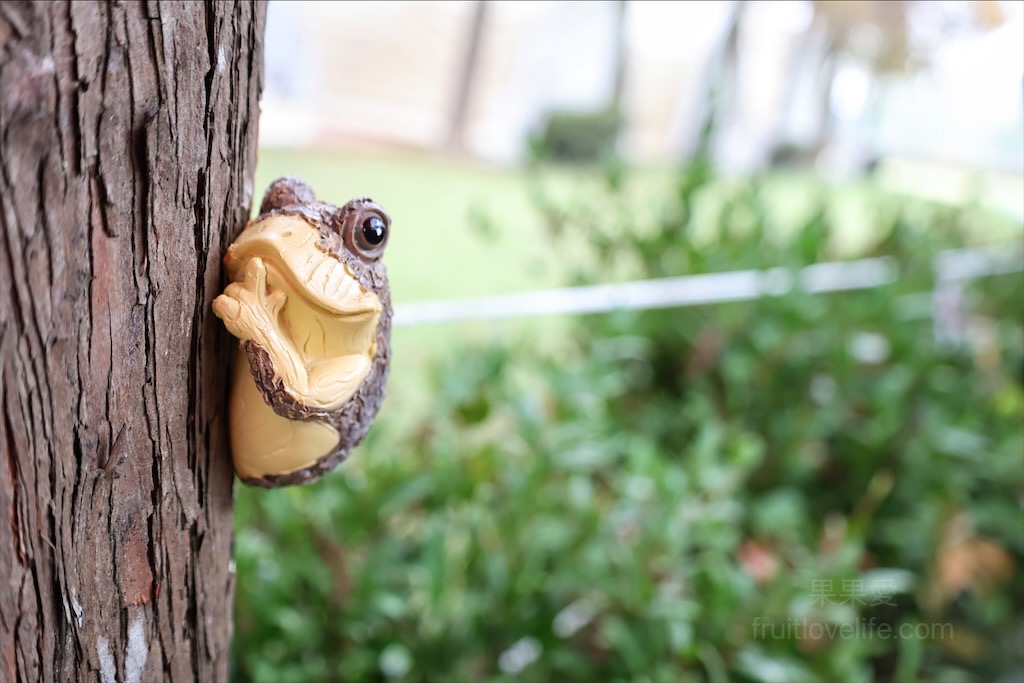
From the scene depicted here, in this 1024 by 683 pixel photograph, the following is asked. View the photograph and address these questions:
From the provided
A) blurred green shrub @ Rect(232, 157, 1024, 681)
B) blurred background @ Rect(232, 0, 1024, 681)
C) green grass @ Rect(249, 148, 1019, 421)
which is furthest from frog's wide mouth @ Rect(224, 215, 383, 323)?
green grass @ Rect(249, 148, 1019, 421)

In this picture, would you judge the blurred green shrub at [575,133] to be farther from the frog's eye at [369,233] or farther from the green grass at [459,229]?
the frog's eye at [369,233]

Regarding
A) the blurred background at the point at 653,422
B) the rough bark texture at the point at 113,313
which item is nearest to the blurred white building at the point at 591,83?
the blurred background at the point at 653,422

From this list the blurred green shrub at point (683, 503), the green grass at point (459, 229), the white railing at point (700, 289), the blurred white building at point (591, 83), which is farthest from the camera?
the blurred white building at point (591, 83)

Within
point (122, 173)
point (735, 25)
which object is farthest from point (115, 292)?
point (735, 25)

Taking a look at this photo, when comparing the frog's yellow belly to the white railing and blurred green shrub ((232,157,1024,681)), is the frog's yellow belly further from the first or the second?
the white railing

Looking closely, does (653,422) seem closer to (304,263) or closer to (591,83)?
(304,263)
